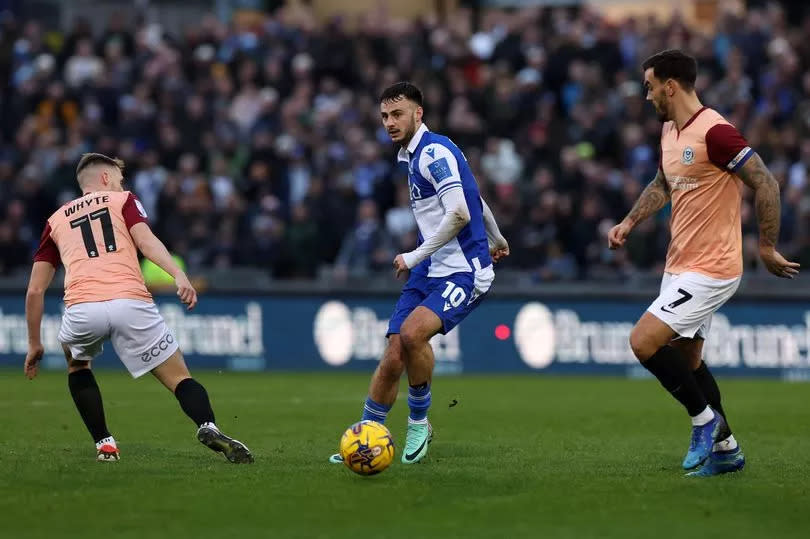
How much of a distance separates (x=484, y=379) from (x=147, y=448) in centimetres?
881

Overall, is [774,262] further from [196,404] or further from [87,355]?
[87,355]

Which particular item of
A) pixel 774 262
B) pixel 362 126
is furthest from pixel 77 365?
pixel 362 126

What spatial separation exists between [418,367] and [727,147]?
97.9 inches

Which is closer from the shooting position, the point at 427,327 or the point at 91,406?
the point at 427,327

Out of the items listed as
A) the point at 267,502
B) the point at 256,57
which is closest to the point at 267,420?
A: the point at 267,502

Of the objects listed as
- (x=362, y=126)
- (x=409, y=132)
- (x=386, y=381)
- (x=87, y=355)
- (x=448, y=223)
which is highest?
(x=362, y=126)

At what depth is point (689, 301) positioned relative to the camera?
29.4 feet

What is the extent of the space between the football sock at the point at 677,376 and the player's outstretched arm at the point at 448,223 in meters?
1.53

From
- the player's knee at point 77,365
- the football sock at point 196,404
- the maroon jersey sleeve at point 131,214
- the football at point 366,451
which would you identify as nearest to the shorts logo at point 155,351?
the football sock at point 196,404

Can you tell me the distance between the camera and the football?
29.0 ft

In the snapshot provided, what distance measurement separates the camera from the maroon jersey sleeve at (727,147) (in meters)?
8.86

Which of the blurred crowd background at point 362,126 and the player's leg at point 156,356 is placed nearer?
the player's leg at point 156,356

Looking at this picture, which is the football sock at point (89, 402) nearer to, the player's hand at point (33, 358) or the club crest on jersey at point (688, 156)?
the player's hand at point (33, 358)

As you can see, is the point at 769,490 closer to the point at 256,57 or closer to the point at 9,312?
the point at 9,312
